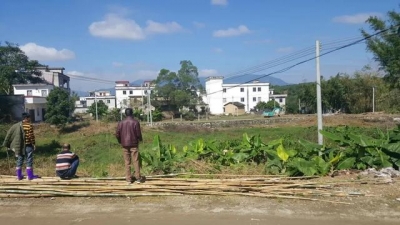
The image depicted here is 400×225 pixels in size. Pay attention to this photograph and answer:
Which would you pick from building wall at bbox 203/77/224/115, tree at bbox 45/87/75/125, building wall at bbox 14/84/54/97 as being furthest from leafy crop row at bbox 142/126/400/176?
building wall at bbox 203/77/224/115

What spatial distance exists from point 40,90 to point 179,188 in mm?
58135

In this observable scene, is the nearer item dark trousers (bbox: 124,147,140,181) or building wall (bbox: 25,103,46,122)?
dark trousers (bbox: 124,147,140,181)

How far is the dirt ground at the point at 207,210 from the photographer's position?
491 centimetres

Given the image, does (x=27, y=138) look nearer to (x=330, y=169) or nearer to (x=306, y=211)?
(x=306, y=211)

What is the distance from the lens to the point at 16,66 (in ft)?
203

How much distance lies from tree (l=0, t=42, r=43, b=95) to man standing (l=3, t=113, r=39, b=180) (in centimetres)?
5983

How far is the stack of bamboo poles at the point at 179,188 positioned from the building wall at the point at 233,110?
72190 mm

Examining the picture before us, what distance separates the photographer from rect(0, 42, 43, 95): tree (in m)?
60.2

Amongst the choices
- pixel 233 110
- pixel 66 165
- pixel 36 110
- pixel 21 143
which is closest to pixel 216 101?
pixel 233 110

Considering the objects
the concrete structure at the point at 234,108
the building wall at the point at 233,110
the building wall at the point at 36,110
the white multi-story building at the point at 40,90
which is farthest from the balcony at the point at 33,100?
the building wall at the point at 233,110

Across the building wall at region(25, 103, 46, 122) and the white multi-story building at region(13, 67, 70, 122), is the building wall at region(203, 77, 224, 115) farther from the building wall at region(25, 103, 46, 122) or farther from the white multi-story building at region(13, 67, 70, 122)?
the building wall at region(25, 103, 46, 122)

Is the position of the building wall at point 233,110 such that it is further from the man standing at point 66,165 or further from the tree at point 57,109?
the man standing at point 66,165

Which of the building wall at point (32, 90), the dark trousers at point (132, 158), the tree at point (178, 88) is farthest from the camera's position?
the tree at point (178, 88)

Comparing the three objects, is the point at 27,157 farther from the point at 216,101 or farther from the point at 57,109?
the point at 216,101
